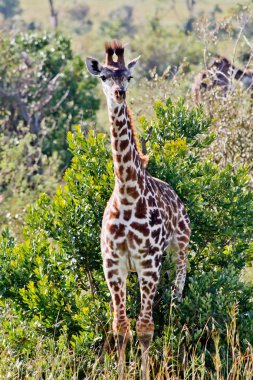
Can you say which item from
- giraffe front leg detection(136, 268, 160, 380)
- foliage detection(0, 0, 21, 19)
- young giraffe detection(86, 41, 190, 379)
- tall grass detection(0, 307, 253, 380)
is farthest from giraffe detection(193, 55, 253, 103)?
foliage detection(0, 0, 21, 19)

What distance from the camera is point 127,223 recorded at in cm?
649

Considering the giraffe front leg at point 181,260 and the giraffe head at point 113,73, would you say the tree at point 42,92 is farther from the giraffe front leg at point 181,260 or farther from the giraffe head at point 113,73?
the giraffe head at point 113,73

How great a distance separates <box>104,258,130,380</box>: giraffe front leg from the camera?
6.61 meters

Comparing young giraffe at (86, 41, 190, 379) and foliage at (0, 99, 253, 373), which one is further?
foliage at (0, 99, 253, 373)

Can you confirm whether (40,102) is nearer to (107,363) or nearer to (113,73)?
(113,73)

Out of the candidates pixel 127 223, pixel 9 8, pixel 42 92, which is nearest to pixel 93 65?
pixel 127 223

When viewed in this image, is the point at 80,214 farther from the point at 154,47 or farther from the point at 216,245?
the point at 154,47

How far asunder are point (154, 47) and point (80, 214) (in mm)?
21796

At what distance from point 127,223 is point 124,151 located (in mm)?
601

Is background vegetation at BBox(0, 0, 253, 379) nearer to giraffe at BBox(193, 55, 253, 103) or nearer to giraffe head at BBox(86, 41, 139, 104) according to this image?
giraffe head at BBox(86, 41, 139, 104)

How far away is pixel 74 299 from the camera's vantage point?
7234 mm

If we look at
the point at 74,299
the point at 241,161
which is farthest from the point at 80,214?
the point at 241,161

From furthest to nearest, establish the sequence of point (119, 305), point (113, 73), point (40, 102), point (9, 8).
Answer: point (9, 8), point (40, 102), point (119, 305), point (113, 73)

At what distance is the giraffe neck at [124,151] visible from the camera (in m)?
6.22
